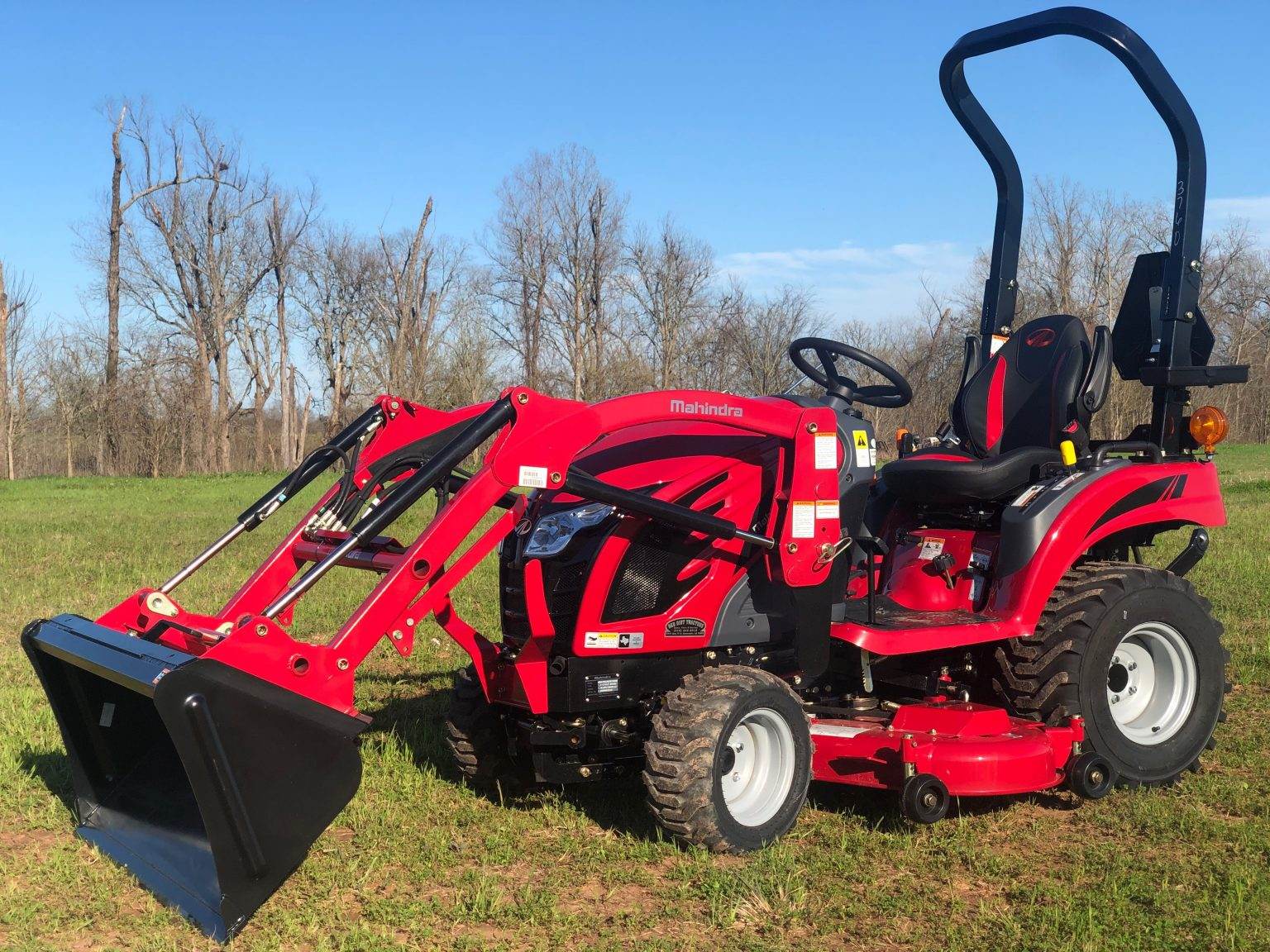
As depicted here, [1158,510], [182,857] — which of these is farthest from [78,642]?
[1158,510]

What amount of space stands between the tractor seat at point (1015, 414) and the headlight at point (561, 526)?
150cm

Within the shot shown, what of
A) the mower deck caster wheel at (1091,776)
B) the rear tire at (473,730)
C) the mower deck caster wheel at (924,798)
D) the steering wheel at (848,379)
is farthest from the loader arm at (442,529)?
the mower deck caster wheel at (1091,776)

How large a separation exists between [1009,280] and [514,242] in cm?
3036

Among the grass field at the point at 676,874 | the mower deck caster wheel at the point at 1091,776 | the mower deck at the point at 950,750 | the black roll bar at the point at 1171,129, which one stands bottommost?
the grass field at the point at 676,874

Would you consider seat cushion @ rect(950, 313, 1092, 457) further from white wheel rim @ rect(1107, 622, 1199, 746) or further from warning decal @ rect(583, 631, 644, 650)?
warning decal @ rect(583, 631, 644, 650)

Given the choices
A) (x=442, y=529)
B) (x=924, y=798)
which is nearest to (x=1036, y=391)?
(x=924, y=798)

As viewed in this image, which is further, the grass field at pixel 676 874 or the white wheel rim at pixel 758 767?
the white wheel rim at pixel 758 767

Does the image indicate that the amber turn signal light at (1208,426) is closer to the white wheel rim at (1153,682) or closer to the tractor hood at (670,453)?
the white wheel rim at (1153,682)

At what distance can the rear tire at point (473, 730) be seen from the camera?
4703mm

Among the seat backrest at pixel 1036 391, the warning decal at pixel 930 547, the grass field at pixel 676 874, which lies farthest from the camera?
the seat backrest at pixel 1036 391

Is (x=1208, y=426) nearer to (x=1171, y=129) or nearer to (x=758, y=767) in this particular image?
(x=1171, y=129)

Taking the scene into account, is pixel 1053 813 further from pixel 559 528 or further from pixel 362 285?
pixel 362 285

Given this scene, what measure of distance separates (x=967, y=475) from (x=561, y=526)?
1.77m

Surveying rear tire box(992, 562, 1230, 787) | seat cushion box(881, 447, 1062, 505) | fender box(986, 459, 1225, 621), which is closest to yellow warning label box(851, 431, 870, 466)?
seat cushion box(881, 447, 1062, 505)
